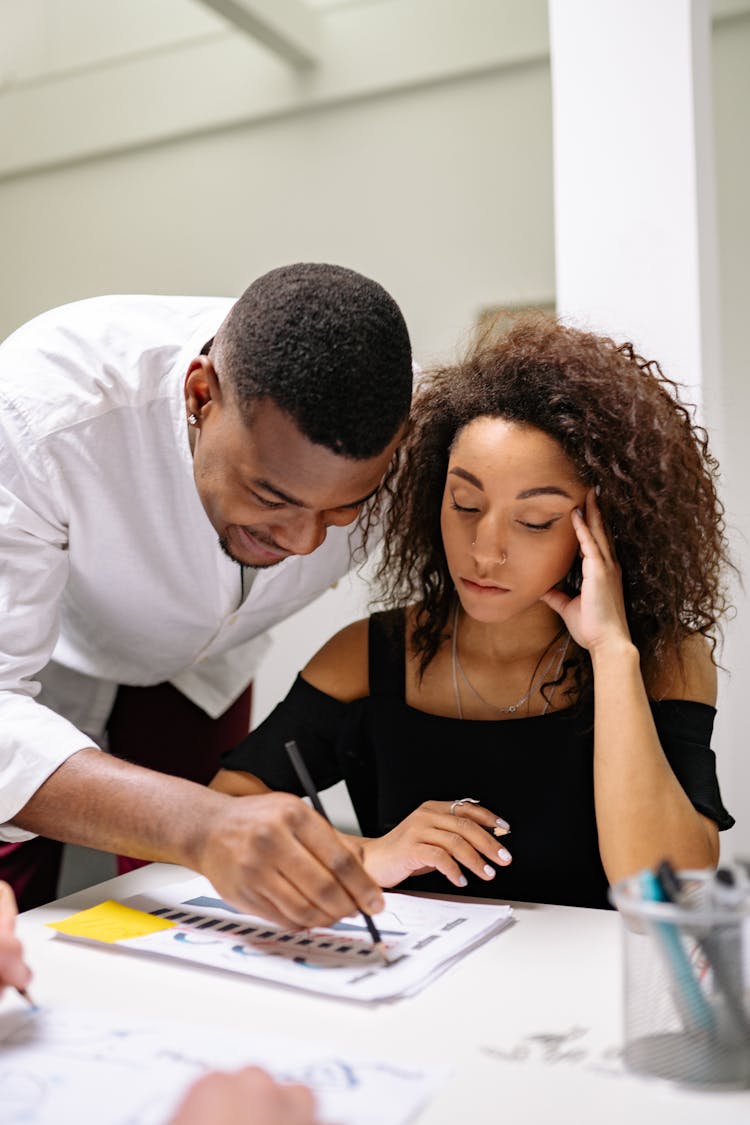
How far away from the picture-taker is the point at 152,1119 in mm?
658

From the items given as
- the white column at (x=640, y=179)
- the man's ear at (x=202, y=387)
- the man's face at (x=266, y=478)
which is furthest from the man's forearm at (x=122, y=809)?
the white column at (x=640, y=179)

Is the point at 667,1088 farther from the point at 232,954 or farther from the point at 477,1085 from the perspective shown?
the point at 232,954

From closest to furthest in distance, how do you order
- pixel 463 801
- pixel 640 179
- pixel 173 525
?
pixel 463 801, pixel 173 525, pixel 640 179

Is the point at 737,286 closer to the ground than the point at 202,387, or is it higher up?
higher up

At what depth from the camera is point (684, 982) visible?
705 mm

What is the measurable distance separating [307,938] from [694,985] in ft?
1.29

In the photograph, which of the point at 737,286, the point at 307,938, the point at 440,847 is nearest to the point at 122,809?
the point at 307,938

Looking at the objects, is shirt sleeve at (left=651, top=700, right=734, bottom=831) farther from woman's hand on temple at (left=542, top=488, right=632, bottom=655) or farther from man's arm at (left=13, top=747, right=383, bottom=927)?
man's arm at (left=13, top=747, right=383, bottom=927)

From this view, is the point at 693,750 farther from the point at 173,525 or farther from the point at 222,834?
the point at 173,525

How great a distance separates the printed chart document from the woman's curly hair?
388 mm

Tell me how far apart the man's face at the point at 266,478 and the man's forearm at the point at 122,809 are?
28 cm

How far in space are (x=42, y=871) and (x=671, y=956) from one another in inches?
46.4

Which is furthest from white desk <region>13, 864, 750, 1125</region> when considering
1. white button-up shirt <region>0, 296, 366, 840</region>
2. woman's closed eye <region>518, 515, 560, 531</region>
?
woman's closed eye <region>518, 515, 560, 531</region>

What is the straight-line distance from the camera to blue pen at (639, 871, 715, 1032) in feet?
2.31
